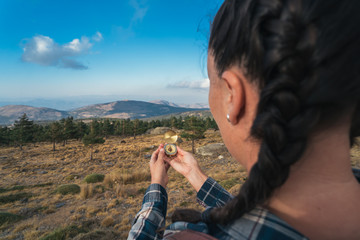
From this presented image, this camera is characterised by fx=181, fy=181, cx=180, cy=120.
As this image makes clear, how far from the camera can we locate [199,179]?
222cm

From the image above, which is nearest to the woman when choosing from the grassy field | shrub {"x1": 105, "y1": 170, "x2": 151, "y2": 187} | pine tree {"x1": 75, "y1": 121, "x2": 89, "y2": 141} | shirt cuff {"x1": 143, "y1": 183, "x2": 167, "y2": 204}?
shirt cuff {"x1": 143, "y1": 183, "x2": 167, "y2": 204}

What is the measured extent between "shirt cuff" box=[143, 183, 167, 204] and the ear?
3.98 ft

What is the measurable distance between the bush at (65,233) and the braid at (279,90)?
869 cm

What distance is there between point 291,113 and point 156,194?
146cm

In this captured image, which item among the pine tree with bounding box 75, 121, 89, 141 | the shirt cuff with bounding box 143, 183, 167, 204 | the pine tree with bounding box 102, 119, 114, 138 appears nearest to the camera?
the shirt cuff with bounding box 143, 183, 167, 204

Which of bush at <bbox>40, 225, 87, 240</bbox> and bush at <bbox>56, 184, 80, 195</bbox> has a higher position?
bush at <bbox>40, 225, 87, 240</bbox>

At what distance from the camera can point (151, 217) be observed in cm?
154

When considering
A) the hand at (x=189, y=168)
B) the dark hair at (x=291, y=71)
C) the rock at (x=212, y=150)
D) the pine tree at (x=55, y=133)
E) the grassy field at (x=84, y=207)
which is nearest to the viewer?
the dark hair at (x=291, y=71)

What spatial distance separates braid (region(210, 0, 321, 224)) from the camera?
70cm

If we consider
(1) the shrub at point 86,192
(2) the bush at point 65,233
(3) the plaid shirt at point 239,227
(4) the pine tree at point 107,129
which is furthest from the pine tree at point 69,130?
(3) the plaid shirt at point 239,227

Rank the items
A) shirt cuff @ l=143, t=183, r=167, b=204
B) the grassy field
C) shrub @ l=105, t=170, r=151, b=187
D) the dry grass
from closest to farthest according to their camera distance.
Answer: shirt cuff @ l=143, t=183, r=167, b=204 → the grassy field → the dry grass → shrub @ l=105, t=170, r=151, b=187

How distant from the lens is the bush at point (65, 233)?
6812 millimetres

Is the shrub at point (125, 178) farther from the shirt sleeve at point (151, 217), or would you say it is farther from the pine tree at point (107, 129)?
the pine tree at point (107, 129)

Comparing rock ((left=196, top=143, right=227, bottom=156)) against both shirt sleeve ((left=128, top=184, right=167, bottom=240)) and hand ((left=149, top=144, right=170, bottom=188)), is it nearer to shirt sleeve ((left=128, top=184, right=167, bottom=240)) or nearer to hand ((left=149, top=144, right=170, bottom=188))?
hand ((left=149, top=144, right=170, bottom=188))
